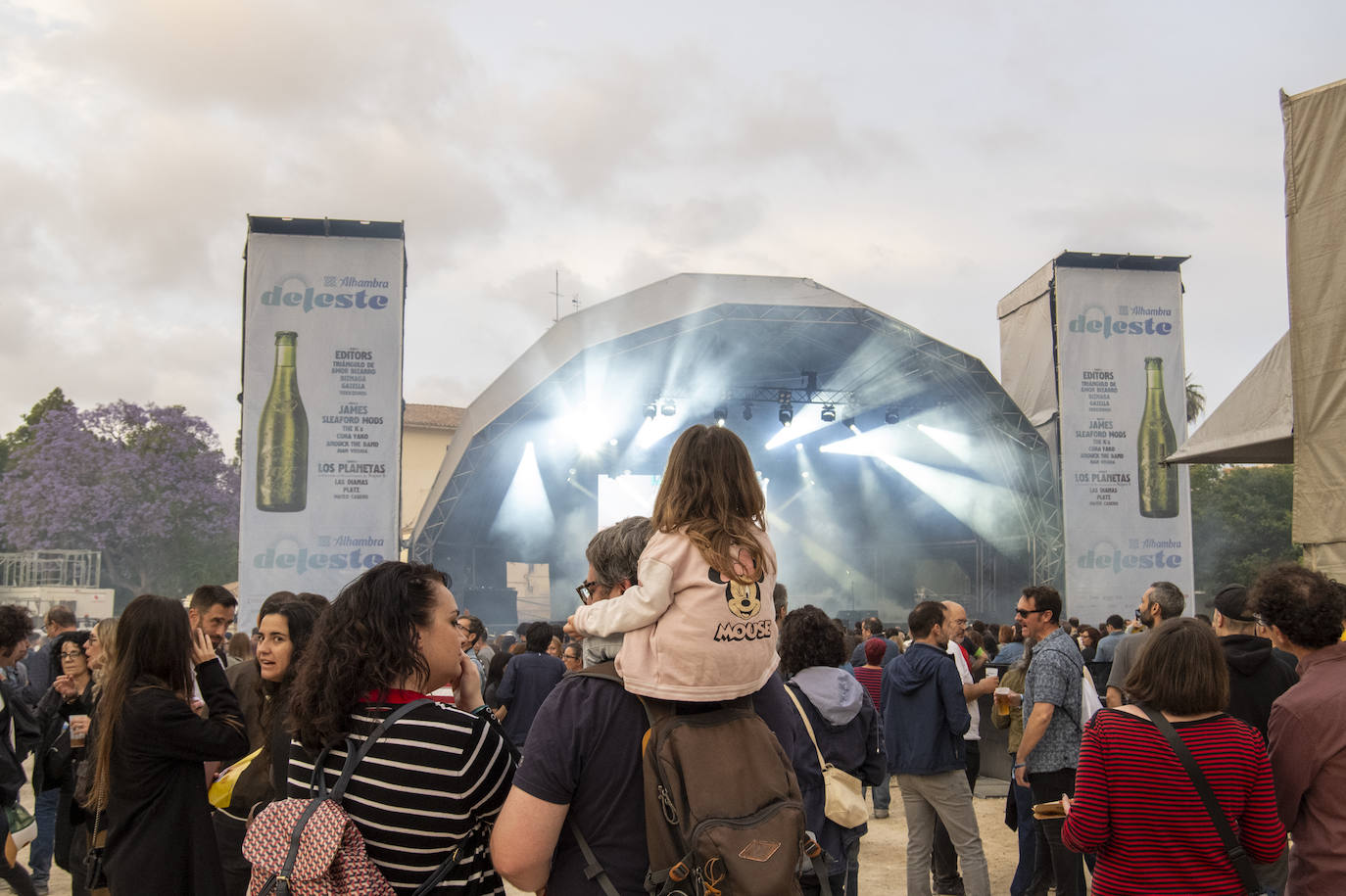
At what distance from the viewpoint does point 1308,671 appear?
289 cm

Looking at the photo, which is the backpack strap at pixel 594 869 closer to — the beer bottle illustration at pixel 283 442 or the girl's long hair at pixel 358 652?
the girl's long hair at pixel 358 652

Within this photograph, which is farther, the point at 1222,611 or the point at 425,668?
the point at 1222,611

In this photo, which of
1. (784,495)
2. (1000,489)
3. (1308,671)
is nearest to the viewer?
(1308,671)

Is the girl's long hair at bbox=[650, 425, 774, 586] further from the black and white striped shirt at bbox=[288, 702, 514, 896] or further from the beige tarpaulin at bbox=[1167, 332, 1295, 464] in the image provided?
the beige tarpaulin at bbox=[1167, 332, 1295, 464]

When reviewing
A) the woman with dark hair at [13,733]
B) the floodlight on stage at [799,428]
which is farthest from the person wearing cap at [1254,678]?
the floodlight on stage at [799,428]

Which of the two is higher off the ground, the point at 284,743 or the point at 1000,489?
the point at 1000,489

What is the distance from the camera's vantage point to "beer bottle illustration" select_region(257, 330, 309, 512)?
43.1 ft

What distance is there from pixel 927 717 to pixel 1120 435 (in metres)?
11.6

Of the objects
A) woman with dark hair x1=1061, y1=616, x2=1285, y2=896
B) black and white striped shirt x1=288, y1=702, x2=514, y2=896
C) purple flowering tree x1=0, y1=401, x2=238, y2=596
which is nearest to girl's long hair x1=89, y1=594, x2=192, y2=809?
A: black and white striped shirt x1=288, y1=702, x2=514, y2=896

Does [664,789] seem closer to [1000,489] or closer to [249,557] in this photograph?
[249,557]

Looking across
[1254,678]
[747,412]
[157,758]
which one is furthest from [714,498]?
[747,412]

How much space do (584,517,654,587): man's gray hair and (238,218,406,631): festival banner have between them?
11.5m

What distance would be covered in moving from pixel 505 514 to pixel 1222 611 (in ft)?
59.9

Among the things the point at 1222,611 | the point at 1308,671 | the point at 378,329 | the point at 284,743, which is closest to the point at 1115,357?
the point at 378,329
